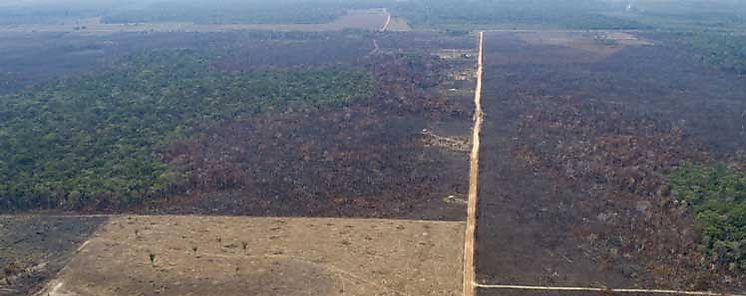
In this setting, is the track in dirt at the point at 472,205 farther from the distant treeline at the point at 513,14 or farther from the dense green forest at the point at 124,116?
the distant treeline at the point at 513,14

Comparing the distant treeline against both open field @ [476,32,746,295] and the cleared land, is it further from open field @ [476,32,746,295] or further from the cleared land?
the cleared land

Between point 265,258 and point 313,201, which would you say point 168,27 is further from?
point 265,258

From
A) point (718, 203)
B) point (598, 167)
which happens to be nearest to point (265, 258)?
point (598, 167)

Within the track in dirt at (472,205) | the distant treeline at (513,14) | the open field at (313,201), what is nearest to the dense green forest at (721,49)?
the distant treeline at (513,14)

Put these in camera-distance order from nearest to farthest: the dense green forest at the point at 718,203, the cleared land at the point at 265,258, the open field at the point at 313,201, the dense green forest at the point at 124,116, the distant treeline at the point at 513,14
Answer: the cleared land at the point at 265,258, the open field at the point at 313,201, the dense green forest at the point at 718,203, the dense green forest at the point at 124,116, the distant treeline at the point at 513,14

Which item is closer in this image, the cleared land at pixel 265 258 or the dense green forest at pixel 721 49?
the cleared land at pixel 265 258

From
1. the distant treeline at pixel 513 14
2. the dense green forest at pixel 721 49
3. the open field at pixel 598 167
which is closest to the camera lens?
the open field at pixel 598 167
